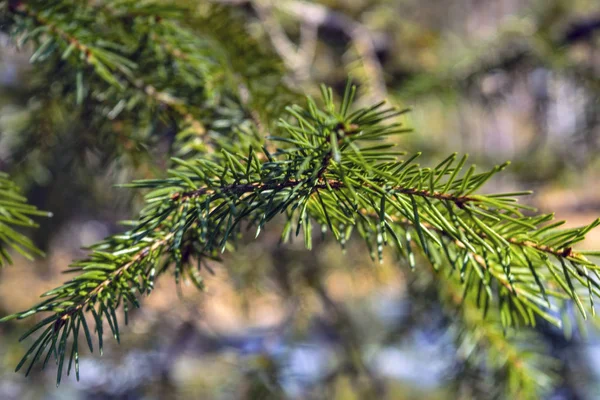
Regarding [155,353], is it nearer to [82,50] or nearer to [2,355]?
[2,355]

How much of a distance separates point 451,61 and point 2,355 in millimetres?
952

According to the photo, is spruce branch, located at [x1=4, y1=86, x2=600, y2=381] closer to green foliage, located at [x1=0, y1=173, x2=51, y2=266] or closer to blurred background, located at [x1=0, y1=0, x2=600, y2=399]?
green foliage, located at [x1=0, y1=173, x2=51, y2=266]

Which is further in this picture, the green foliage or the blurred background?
the blurred background

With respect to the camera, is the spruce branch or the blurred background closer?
the spruce branch

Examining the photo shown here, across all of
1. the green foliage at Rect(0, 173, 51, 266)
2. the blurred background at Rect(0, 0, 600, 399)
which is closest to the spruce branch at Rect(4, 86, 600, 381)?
the green foliage at Rect(0, 173, 51, 266)

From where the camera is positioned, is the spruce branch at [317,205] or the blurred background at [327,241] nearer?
the spruce branch at [317,205]

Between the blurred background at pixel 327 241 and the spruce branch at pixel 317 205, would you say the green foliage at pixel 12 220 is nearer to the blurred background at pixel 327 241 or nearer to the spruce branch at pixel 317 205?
the spruce branch at pixel 317 205

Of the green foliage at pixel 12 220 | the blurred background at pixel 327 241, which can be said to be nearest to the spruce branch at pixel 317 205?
the green foliage at pixel 12 220

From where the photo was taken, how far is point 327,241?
69 centimetres

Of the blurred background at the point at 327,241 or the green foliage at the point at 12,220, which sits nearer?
the green foliage at the point at 12,220

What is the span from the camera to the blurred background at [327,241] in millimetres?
634

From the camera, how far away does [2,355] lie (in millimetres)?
860

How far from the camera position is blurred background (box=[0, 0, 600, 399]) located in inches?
25.0

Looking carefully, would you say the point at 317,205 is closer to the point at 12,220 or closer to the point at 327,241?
the point at 12,220
